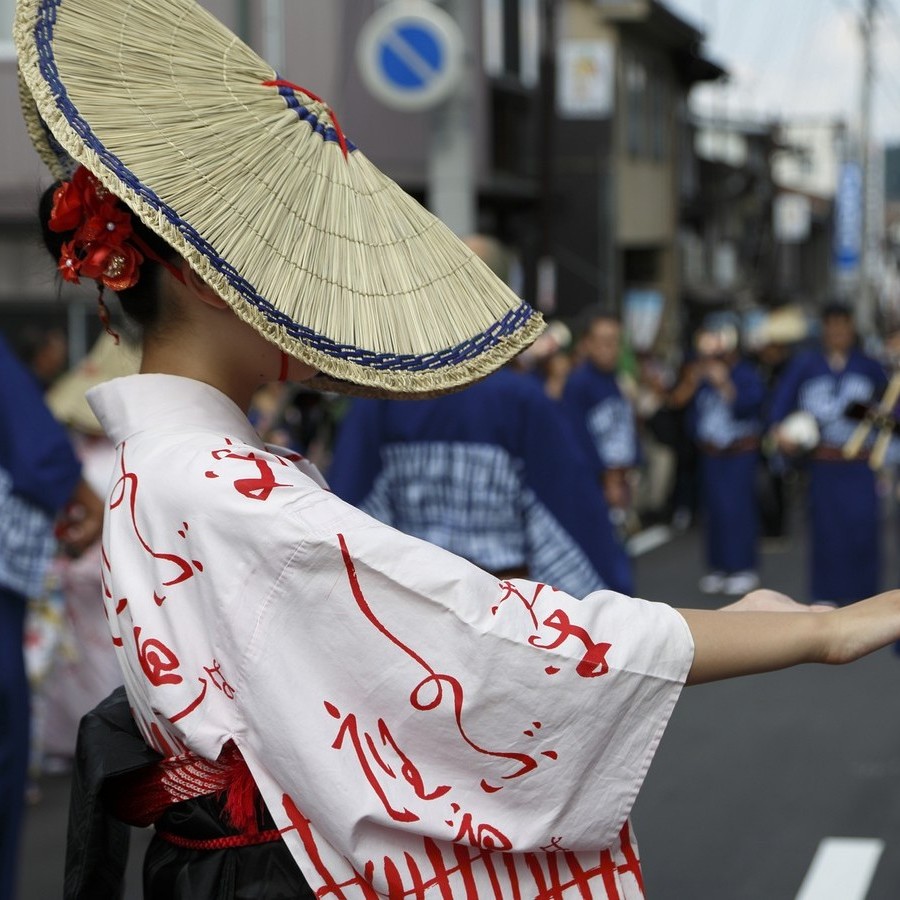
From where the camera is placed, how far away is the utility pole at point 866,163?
2784 centimetres

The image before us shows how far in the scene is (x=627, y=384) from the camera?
15.1m

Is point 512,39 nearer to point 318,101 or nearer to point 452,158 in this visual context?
point 452,158

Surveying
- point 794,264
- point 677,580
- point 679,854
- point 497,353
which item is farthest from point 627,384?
point 794,264

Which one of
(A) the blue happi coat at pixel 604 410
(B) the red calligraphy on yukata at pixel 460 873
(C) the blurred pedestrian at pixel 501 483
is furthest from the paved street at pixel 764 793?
(B) the red calligraphy on yukata at pixel 460 873

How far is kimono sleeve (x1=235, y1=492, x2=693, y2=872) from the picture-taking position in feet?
5.14

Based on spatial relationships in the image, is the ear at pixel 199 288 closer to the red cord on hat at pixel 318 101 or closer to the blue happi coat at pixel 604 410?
the red cord on hat at pixel 318 101

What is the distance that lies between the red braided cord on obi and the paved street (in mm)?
3077

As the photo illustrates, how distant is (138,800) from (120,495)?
35 cm

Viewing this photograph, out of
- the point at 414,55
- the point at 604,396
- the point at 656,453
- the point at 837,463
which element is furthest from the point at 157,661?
the point at 656,453

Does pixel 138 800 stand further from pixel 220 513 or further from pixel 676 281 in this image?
pixel 676 281

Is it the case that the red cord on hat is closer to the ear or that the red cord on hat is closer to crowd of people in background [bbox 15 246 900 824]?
the ear

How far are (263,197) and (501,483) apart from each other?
2544 millimetres

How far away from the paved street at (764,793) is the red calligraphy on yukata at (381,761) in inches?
127

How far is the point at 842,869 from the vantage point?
487cm
